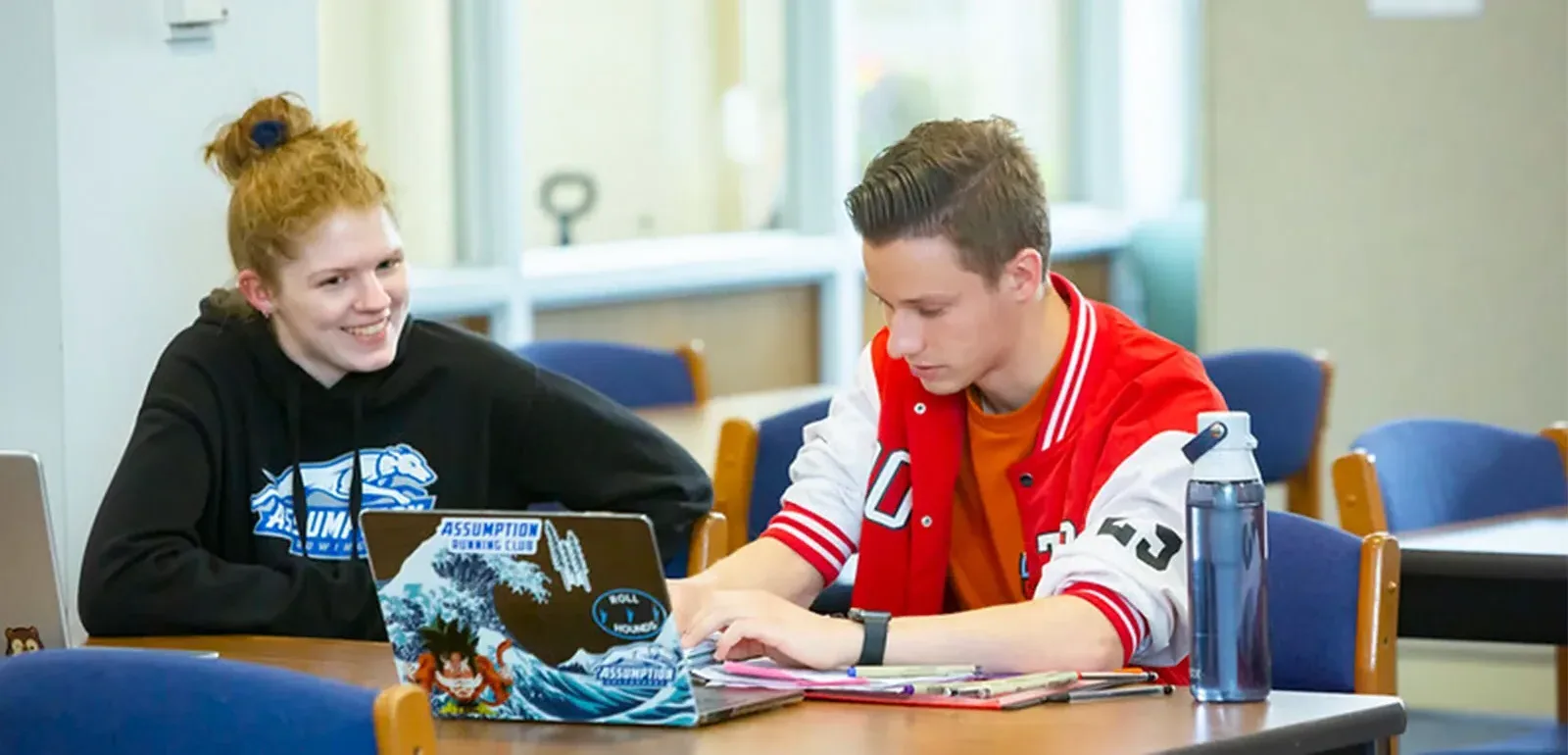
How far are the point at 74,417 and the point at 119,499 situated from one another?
0.49m

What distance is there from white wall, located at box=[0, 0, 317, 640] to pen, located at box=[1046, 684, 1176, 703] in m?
1.63

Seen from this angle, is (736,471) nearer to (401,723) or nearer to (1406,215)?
(401,723)

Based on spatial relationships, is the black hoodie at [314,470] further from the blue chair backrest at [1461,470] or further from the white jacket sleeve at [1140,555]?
the blue chair backrest at [1461,470]

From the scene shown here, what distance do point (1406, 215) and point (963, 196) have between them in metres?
3.19

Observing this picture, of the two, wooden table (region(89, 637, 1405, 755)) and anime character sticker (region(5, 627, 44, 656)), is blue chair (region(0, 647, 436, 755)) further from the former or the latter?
anime character sticker (region(5, 627, 44, 656))

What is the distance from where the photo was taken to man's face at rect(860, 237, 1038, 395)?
7.32ft

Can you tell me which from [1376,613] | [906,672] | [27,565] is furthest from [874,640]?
[27,565]

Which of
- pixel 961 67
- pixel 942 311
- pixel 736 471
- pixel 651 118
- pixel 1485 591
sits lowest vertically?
pixel 1485 591

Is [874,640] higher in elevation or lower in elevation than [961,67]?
lower

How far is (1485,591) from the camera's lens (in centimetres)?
281

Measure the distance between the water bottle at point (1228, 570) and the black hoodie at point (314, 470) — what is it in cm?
97

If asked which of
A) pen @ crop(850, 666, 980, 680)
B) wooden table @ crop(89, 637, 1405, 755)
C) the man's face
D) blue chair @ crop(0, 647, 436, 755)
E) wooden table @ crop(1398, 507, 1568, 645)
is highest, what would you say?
the man's face

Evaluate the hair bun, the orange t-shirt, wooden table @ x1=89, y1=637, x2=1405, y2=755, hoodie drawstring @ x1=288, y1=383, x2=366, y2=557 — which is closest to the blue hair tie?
the hair bun

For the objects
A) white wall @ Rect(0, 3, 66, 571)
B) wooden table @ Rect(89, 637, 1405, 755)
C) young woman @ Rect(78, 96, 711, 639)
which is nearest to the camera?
wooden table @ Rect(89, 637, 1405, 755)
